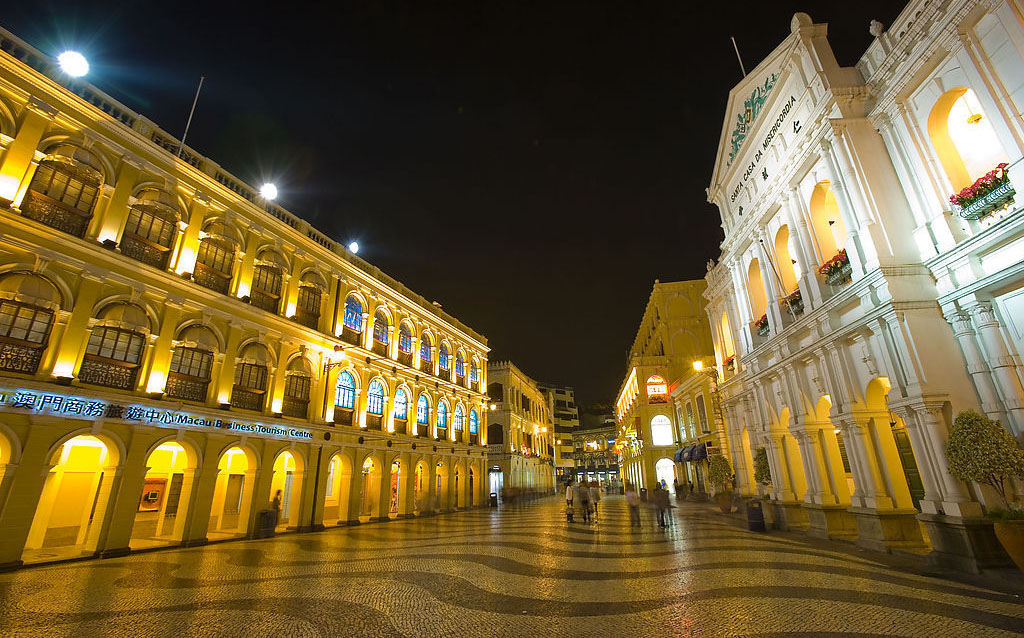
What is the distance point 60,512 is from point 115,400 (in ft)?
22.0

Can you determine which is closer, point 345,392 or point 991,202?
point 991,202

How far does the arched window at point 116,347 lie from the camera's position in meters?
13.0

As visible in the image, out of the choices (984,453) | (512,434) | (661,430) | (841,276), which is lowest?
(984,453)

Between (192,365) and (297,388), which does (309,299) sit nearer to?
(297,388)

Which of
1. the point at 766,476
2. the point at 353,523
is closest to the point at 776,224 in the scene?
the point at 766,476

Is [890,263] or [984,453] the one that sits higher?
[890,263]

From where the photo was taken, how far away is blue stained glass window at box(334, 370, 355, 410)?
2205cm

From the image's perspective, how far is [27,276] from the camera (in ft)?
38.9

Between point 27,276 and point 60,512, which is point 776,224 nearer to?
point 27,276

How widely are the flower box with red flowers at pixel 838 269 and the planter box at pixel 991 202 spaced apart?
8.85 feet

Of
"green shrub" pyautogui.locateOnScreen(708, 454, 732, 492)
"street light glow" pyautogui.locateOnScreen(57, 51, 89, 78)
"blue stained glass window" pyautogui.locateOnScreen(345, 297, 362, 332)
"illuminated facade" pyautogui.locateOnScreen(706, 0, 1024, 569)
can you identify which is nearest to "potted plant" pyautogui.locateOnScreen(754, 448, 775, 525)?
"illuminated facade" pyautogui.locateOnScreen(706, 0, 1024, 569)

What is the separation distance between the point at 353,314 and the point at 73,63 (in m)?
13.9

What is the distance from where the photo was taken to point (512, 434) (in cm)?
4428

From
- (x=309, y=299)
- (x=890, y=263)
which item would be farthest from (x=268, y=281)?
(x=890, y=263)
